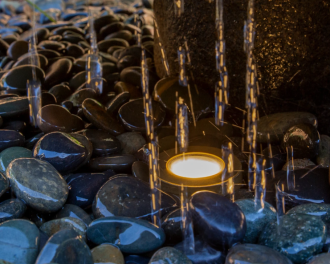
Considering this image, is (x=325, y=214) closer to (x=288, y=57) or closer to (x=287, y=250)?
(x=287, y=250)

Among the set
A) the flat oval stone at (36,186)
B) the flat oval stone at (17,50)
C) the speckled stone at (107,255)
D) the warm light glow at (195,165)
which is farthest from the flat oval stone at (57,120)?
the flat oval stone at (17,50)

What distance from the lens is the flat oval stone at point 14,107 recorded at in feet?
10.3

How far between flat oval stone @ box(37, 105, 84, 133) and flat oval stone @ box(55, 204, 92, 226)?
0.98m

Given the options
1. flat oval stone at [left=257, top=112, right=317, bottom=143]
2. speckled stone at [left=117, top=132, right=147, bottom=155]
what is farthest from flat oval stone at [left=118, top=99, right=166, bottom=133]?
flat oval stone at [left=257, top=112, right=317, bottom=143]

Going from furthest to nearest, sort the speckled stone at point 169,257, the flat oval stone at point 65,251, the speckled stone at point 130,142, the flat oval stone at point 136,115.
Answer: the flat oval stone at point 136,115
the speckled stone at point 130,142
the speckled stone at point 169,257
the flat oval stone at point 65,251

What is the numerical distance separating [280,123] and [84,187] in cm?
176

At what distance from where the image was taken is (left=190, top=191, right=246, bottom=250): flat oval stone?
171 centimetres

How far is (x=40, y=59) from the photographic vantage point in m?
4.53

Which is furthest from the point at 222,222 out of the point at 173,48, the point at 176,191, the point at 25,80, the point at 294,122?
the point at 25,80

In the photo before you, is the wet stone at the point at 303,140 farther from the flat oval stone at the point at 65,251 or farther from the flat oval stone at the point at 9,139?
the flat oval stone at the point at 9,139

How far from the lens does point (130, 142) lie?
3.10 meters

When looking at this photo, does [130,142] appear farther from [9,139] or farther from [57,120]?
[9,139]

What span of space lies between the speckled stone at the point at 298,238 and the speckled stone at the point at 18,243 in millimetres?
1174

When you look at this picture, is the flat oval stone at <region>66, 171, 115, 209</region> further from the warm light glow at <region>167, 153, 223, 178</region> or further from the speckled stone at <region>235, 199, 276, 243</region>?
the speckled stone at <region>235, 199, 276, 243</region>
